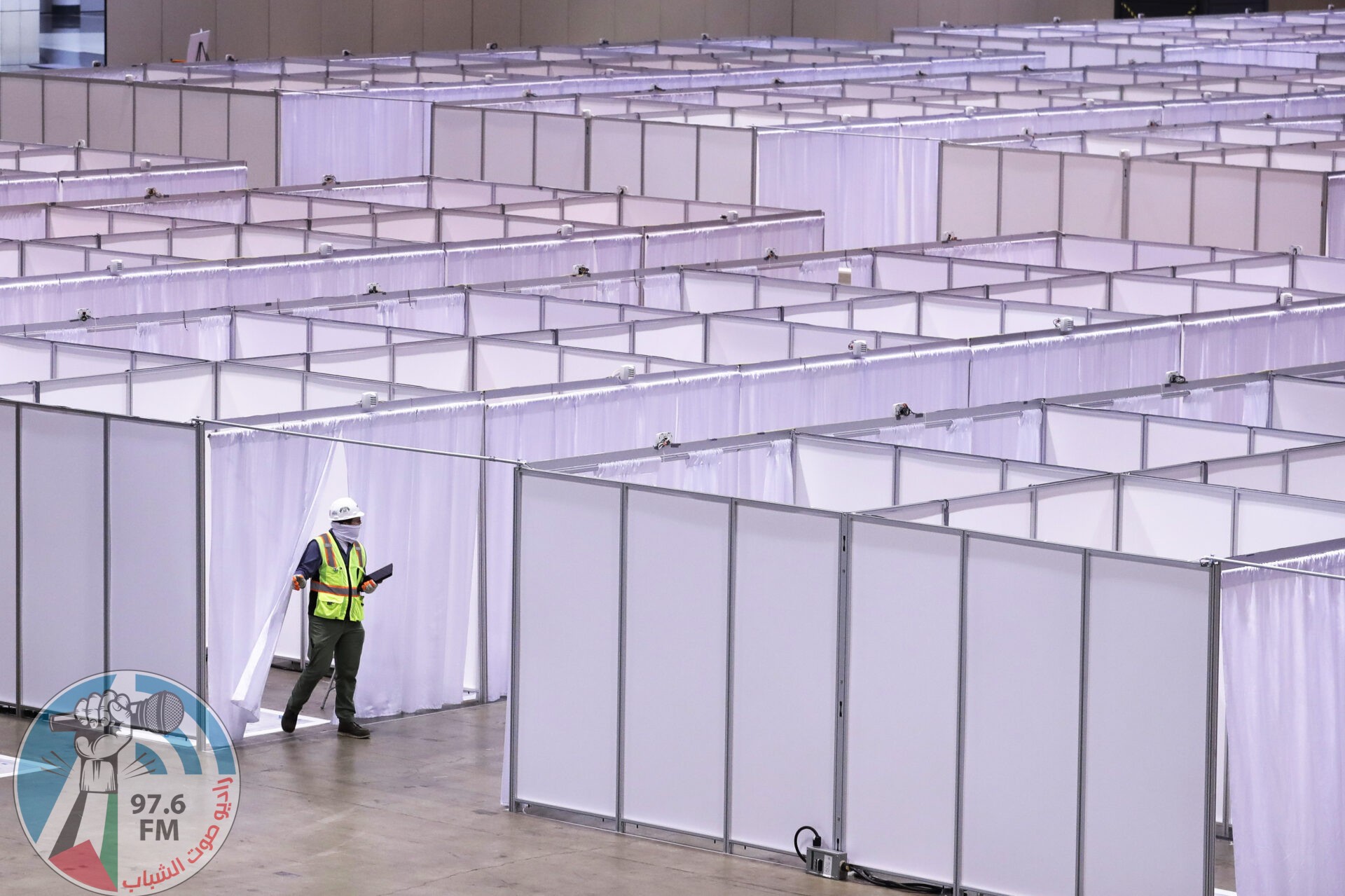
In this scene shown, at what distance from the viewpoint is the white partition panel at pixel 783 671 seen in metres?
15.2

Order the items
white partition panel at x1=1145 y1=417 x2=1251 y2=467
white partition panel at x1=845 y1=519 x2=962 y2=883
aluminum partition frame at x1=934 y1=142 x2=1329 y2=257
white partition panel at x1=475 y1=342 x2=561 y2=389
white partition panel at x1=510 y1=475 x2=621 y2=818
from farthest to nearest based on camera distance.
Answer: aluminum partition frame at x1=934 y1=142 x2=1329 y2=257 < white partition panel at x1=475 y1=342 x2=561 y2=389 < white partition panel at x1=1145 y1=417 x2=1251 y2=467 < white partition panel at x1=510 y1=475 x2=621 y2=818 < white partition panel at x1=845 y1=519 x2=962 y2=883

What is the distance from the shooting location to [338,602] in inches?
712

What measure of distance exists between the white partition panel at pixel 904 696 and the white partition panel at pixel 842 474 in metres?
3.72

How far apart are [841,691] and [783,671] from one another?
0.47 meters

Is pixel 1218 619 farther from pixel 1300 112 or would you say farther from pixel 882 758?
pixel 1300 112

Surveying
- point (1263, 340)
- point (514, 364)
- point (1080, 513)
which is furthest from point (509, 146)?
point (1080, 513)

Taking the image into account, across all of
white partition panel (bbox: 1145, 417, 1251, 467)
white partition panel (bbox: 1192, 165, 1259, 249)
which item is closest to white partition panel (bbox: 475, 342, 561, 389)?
white partition panel (bbox: 1145, 417, 1251, 467)

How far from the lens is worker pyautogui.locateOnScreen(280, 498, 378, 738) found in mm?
17891

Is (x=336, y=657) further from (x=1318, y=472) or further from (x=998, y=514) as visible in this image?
(x=1318, y=472)

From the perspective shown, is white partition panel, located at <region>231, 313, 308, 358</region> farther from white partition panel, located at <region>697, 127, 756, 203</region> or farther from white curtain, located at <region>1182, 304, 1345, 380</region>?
white partition panel, located at <region>697, 127, 756, 203</region>

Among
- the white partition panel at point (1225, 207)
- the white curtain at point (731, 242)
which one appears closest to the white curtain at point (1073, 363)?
the white curtain at point (731, 242)

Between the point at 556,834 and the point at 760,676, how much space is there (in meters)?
2.05

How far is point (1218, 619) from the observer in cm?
1360

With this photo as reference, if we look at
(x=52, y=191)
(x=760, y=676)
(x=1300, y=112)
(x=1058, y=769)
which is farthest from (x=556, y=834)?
(x=1300, y=112)
